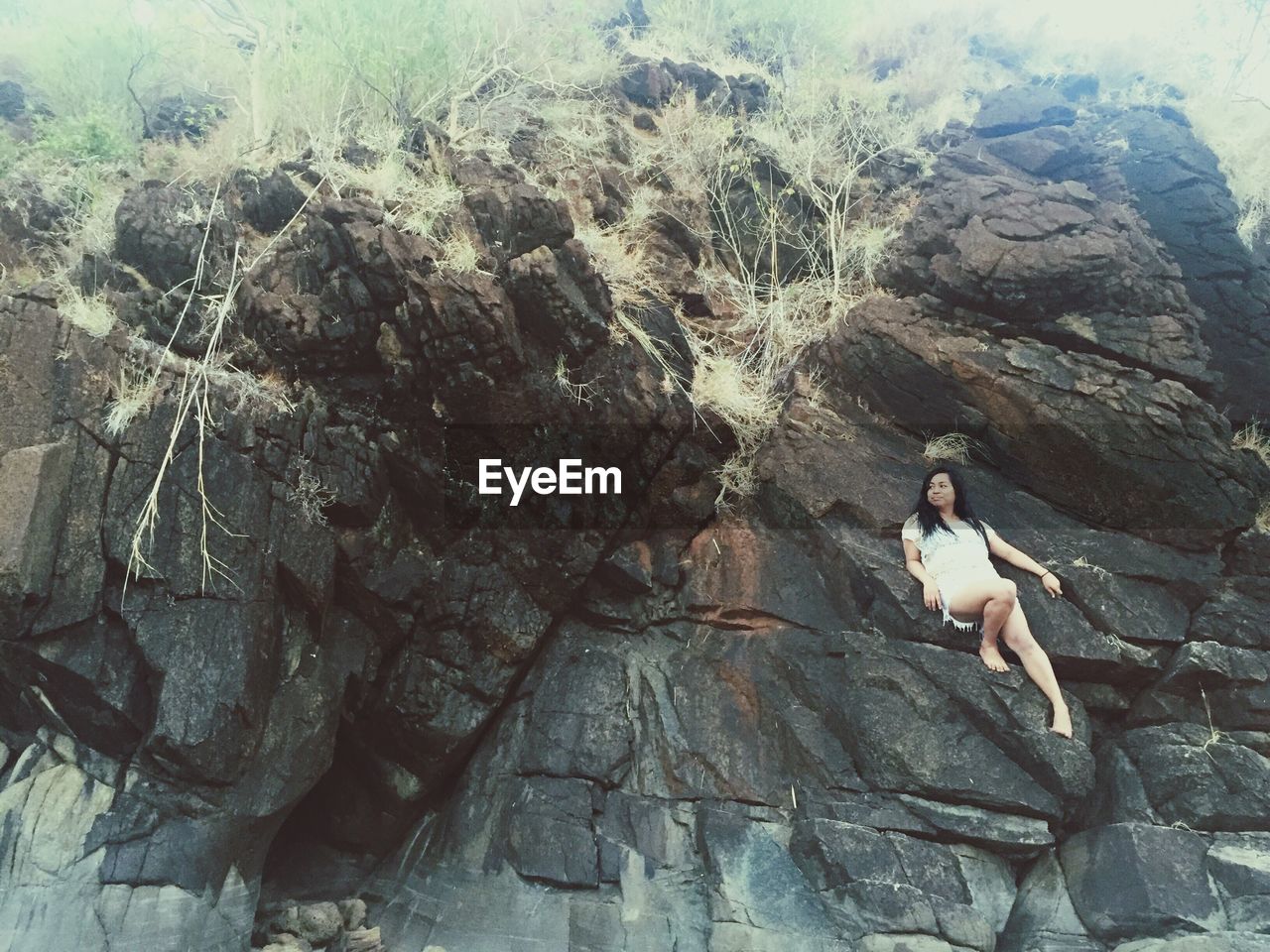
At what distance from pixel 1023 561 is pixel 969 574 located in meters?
0.47

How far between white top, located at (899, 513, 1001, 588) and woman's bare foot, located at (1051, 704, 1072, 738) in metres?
0.90

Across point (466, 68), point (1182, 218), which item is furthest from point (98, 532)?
point (1182, 218)

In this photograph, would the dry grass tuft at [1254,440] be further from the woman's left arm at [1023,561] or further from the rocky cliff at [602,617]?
the woman's left arm at [1023,561]

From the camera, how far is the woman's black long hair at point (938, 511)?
530 centimetres

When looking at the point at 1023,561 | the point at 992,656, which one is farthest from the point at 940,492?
the point at 992,656

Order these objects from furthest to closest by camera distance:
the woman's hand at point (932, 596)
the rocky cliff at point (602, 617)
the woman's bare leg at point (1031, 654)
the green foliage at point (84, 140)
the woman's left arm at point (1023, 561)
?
the green foliage at point (84, 140)
the woman's left arm at point (1023, 561)
the woman's hand at point (932, 596)
the woman's bare leg at point (1031, 654)
the rocky cliff at point (602, 617)

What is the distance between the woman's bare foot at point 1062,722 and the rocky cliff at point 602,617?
8 centimetres

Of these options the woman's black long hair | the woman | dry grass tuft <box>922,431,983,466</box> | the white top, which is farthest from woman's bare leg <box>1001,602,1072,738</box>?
dry grass tuft <box>922,431,983,466</box>

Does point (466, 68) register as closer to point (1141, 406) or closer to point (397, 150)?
point (397, 150)

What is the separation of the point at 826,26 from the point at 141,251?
29.2ft

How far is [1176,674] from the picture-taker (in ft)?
16.3

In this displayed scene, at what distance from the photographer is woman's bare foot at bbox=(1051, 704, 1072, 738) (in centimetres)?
473

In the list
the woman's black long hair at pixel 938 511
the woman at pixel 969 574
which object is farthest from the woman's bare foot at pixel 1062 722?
the woman's black long hair at pixel 938 511

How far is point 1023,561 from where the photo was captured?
5.23 metres
